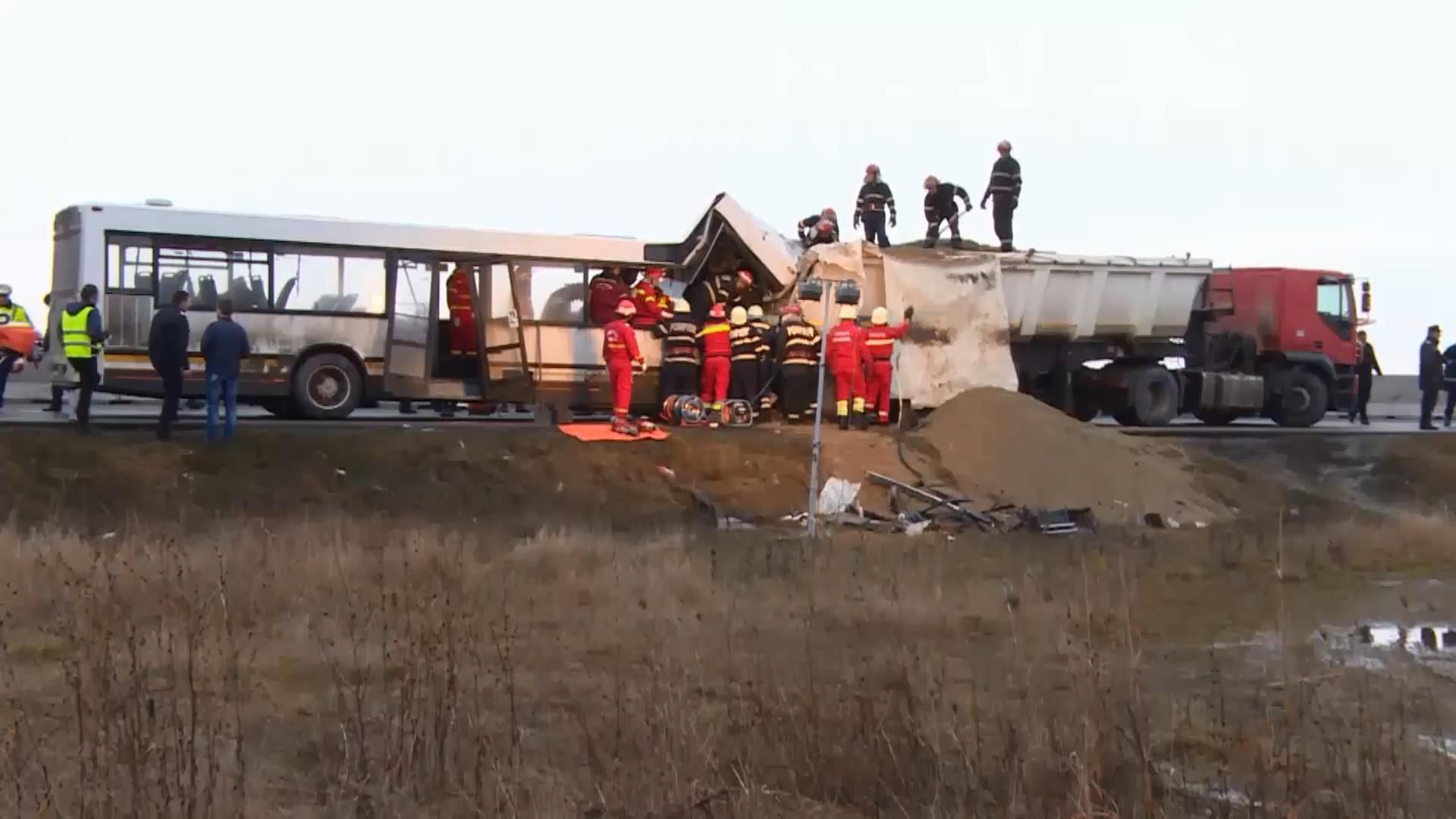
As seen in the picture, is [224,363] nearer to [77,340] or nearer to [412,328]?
[77,340]

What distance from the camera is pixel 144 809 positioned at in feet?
17.4

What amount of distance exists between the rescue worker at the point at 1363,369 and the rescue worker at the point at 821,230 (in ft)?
34.2

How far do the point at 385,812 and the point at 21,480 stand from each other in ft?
34.7

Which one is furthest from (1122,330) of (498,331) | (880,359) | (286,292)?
(286,292)

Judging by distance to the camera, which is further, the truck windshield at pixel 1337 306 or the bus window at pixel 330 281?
the truck windshield at pixel 1337 306

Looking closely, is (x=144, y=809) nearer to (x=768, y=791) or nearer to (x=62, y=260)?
(x=768, y=791)

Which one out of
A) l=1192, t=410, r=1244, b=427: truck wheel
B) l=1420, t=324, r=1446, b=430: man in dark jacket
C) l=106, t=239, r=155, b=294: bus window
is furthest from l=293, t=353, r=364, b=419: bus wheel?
l=1420, t=324, r=1446, b=430: man in dark jacket

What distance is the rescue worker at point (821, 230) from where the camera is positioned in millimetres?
20062

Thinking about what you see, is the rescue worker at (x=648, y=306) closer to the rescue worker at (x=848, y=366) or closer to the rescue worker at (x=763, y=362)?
the rescue worker at (x=763, y=362)

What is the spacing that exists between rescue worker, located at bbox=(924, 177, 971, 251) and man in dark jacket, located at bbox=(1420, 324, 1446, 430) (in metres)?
8.68

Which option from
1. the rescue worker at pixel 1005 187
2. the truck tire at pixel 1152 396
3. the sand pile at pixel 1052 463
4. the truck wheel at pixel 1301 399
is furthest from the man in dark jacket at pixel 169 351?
the truck wheel at pixel 1301 399

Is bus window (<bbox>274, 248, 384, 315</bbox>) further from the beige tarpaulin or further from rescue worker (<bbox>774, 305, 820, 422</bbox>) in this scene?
the beige tarpaulin

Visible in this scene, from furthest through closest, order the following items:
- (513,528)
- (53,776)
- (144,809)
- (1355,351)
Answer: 1. (1355,351)
2. (513,528)
3. (53,776)
4. (144,809)

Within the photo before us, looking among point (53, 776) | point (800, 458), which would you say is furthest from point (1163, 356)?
point (53, 776)
